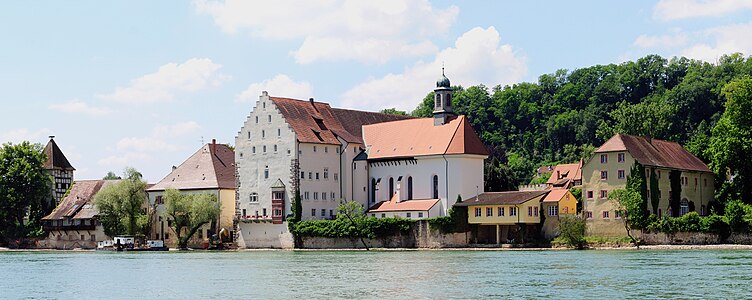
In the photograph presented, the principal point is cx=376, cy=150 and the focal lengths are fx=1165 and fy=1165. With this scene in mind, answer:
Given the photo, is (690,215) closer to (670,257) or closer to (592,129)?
(670,257)

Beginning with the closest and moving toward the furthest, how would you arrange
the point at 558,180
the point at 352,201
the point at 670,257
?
the point at 670,257, the point at 352,201, the point at 558,180

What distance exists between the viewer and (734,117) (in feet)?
277

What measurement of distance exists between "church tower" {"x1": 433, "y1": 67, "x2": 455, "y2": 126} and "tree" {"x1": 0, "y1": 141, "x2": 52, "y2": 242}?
39.6 metres

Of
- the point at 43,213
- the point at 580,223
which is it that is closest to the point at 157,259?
the point at 580,223

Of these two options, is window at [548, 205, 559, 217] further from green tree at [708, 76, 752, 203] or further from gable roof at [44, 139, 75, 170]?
gable roof at [44, 139, 75, 170]

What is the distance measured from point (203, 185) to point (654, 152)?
39458 mm

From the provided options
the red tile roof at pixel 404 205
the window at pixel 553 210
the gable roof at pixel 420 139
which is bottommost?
the window at pixel 553 210

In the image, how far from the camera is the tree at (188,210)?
96688mm

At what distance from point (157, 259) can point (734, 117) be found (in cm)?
4214

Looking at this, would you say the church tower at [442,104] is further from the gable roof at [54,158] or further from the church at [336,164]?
the gable roof at [54,158]

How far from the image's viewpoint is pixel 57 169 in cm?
12150

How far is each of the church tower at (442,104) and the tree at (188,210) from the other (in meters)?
20.2

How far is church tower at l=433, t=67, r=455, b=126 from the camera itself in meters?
97.3

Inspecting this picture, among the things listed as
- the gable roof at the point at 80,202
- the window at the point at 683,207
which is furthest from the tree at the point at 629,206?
the gable roof at the point at 80,202
